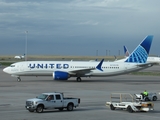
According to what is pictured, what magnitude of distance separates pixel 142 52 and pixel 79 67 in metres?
11.3

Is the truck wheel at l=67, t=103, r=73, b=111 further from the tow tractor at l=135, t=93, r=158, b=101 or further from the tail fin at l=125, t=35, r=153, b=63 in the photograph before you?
the tail fin at l=125, t=35, r=153, b=63

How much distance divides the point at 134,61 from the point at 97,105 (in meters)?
33.7

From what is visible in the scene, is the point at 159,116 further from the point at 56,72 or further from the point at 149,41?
the point at 149,41

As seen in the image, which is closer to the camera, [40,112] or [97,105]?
[40,112]

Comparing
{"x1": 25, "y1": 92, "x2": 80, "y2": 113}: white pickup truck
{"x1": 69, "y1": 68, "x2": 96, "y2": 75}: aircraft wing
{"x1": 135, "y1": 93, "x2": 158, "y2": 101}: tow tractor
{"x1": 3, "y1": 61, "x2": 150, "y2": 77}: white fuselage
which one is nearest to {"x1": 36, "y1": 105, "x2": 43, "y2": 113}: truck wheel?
{"x1": 25, "y1": 92, "x2": 80, "y2": 113}: white pickup truck

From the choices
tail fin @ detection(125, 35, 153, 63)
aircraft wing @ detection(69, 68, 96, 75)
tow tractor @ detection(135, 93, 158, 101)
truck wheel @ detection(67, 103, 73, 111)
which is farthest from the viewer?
tail fin @ detection(125, 35, 153, 63)

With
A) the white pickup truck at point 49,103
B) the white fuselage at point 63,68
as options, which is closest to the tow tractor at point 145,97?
the white pickup truck at point 49,103

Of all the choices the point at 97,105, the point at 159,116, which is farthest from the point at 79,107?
the point at 159,116

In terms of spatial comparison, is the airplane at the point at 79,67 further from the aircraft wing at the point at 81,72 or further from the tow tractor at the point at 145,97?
the tow tractor at the point at 145,97

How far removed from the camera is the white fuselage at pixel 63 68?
59.6 metres

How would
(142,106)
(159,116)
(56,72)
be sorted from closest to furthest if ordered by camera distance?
(159,116)
(142,106)
(56,72)

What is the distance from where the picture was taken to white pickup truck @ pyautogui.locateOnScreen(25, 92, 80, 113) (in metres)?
26.6

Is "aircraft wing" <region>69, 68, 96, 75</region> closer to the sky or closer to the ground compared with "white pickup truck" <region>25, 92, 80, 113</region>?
closer to the sky

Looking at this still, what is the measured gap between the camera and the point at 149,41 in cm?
6581
